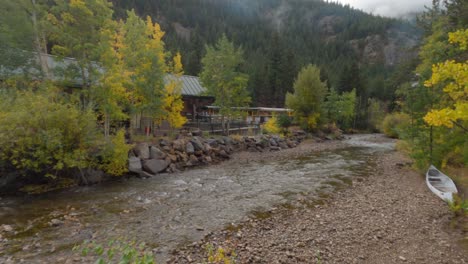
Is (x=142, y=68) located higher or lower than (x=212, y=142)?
higher

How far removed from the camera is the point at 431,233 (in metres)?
7.11

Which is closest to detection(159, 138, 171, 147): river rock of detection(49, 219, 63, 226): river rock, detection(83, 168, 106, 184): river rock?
detection(83, 168, 106, 184): river rock

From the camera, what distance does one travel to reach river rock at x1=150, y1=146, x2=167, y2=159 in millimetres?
15602

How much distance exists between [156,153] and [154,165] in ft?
3.72

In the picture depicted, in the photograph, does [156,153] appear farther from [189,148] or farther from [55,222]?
[55,222]

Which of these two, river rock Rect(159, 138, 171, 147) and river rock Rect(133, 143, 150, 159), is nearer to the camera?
river rock Rect(133, 143, 150, 159)

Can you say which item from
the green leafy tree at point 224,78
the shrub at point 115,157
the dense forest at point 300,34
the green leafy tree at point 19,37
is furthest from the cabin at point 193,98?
the dense forest at point 300,34

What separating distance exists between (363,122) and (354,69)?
12.3 m

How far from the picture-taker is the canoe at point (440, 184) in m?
10.1

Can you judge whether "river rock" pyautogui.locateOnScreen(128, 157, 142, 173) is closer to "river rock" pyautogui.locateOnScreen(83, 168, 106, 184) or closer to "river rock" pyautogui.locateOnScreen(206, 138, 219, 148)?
"river rock" pyautogui.locateOnScreen(83, 168, 106, 184)

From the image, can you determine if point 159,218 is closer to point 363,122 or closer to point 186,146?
point 186,146

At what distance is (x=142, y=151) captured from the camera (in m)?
15.3

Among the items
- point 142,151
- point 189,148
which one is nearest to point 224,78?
point 189,148

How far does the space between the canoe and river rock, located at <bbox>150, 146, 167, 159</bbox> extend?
46.7 ft
